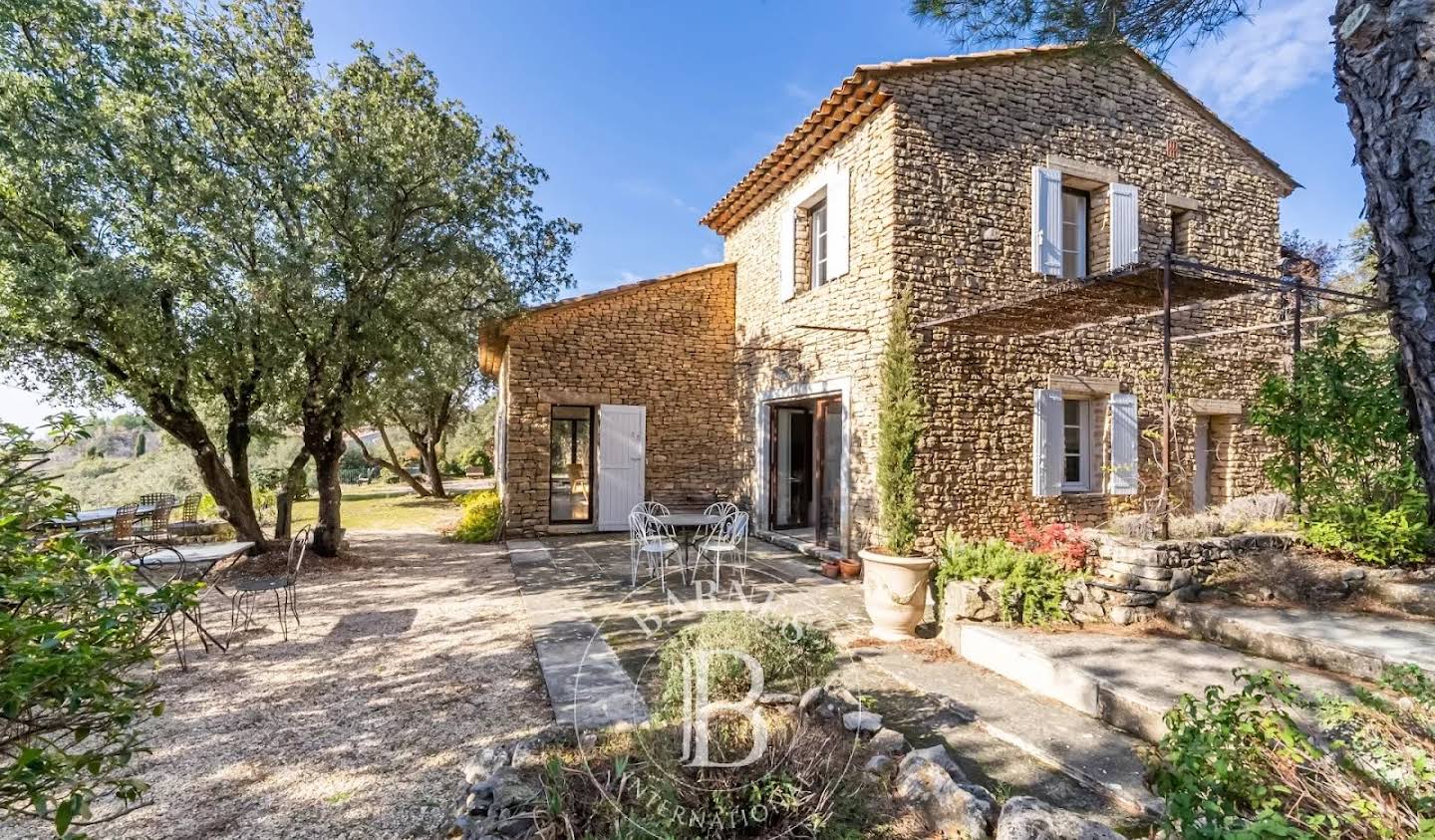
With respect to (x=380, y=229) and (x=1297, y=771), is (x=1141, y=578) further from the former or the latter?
(x=380, y=229)

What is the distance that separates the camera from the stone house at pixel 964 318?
677 centimetres

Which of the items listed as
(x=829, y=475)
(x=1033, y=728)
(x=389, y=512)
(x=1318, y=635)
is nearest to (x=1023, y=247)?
(x=829, y=475)

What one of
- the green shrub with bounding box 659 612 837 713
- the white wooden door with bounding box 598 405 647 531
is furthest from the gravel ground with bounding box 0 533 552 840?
the white wooden door with bounding box 598 405 647 531

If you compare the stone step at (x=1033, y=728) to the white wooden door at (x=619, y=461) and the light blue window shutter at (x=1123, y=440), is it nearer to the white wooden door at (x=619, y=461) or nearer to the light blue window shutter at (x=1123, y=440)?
the light blue window shutter at (x=1123, y=440)

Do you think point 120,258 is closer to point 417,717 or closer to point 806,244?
point 417,717

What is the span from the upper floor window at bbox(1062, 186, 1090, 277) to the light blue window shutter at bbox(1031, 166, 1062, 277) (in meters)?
0.53

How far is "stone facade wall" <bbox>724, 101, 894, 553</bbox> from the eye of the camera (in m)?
6.88

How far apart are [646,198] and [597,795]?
1291 cm

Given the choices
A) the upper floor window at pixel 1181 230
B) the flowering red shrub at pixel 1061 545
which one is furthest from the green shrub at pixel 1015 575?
the upper floor window at pixel 1181 230

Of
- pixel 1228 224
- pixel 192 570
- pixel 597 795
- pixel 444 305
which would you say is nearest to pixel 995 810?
pixel 597 795

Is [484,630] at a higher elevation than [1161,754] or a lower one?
lower

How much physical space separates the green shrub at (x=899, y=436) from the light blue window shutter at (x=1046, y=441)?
1801 mm

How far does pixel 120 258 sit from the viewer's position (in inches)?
229

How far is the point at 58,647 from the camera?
1458 millimetres
